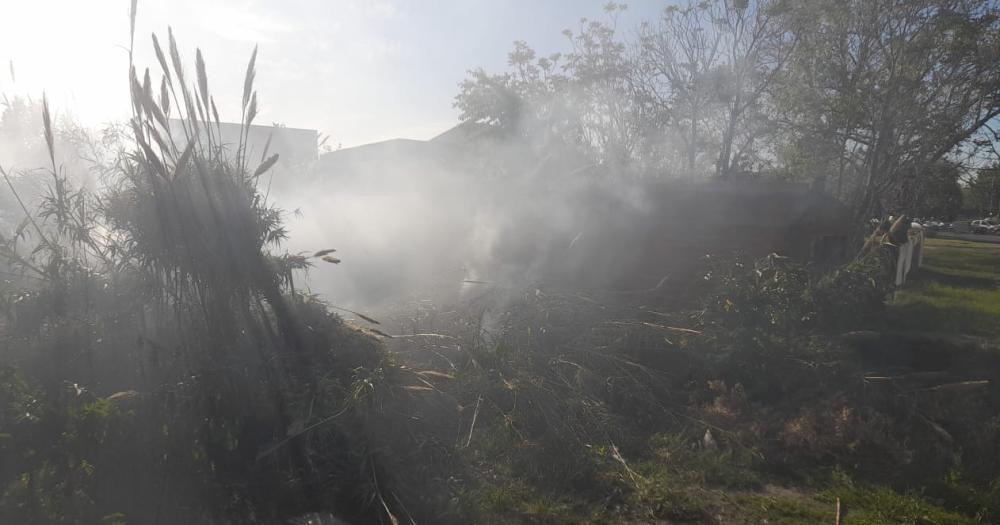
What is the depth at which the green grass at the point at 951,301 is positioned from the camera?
7484 mm

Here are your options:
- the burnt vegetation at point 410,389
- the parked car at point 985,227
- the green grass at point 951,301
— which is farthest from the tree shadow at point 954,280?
the parked car at point 985,227

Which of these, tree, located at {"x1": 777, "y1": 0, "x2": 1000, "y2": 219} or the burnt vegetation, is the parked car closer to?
tree, located at {"x1": 777, "y1": 0, "x2": 1000, "y2": 219}

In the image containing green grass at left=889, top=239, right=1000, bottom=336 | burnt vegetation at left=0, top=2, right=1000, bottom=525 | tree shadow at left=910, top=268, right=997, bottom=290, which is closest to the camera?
burnt vegetation at left=0, top=2, right=1000, bottom=525

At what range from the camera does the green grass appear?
7484 millimetres

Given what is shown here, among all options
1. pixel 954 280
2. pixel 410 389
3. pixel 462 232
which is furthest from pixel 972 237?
pixel 410 389

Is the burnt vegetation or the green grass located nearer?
the burnt vegetation

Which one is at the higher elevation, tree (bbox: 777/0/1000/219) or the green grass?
tree (bbox: 777/0/1000/219)

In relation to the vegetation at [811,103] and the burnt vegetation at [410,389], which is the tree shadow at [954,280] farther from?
the burnt vegetation at [410,389]

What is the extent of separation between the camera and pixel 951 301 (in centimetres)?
950

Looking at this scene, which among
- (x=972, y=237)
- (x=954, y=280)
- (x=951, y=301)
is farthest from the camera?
(x=972, y=237)

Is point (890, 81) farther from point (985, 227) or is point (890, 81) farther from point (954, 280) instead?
point (985, 227)

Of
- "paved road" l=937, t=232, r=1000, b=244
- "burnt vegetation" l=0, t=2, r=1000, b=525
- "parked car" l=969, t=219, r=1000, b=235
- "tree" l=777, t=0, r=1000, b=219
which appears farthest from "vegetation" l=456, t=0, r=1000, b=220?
"parked car" l=969, t=219, r=1000, b=235

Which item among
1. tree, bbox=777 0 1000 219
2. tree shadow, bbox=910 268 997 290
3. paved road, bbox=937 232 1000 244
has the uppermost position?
tree, bbox=777 0 1000 219

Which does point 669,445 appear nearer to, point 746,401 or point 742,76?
point 746,401
